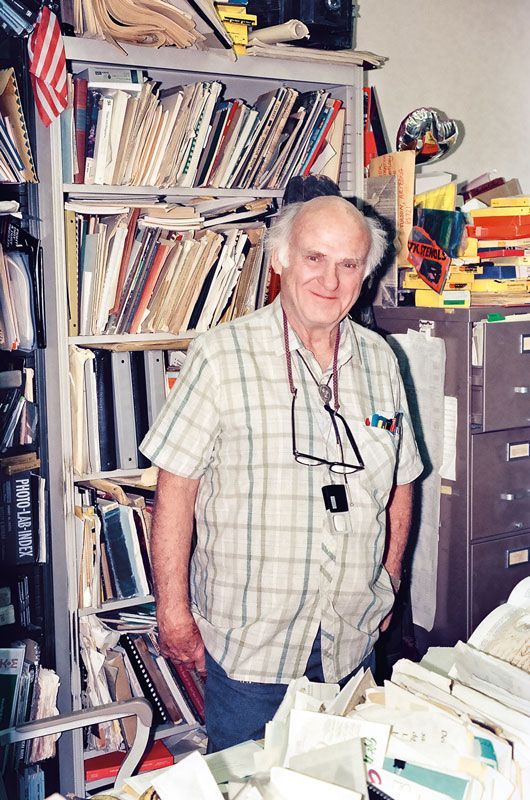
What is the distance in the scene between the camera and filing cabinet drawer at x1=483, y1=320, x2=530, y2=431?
2211 millimetres

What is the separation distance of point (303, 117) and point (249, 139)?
0.18m

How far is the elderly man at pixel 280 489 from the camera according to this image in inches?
61.0

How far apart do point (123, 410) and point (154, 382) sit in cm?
12

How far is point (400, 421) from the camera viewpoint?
5.74 feet

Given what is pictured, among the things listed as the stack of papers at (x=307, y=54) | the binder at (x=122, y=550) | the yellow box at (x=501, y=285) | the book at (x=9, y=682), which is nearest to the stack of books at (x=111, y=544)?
the binder at (x=122, y=550)

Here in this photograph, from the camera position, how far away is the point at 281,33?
2170 millimetres

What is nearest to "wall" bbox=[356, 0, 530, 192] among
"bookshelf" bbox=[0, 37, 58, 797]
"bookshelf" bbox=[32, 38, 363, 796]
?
"bookshelf" bbox=[32, 38, 363, 796]

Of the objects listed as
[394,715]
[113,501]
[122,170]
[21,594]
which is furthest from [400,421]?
[21,594]

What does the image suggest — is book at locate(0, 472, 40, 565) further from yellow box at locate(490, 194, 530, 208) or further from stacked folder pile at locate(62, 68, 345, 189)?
yellow box at locate(490, 194, 530, 208)

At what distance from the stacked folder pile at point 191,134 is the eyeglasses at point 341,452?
0.95 metres

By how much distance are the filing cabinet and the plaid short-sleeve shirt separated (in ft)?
2.31

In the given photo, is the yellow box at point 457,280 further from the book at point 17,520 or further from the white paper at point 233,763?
the white paper at point 233,763

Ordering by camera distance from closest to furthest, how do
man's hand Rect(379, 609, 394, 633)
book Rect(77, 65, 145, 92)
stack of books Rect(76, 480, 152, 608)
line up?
man's hand Rect(379, 609, 394, 633) < book Rect(77, 65, 145, 92) < stack of books Rect(76, 480, 152, 608)

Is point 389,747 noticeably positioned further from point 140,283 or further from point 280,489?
point 140,283
